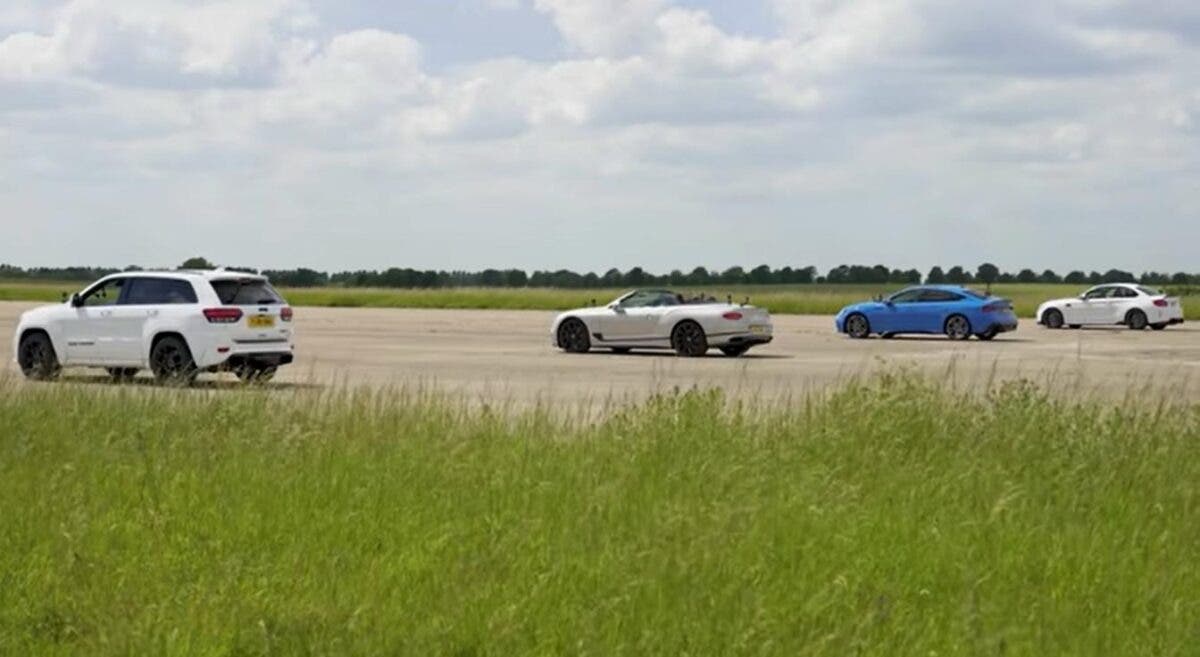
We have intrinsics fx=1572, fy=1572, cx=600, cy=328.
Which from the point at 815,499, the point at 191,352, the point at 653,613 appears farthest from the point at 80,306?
the point at 653,613

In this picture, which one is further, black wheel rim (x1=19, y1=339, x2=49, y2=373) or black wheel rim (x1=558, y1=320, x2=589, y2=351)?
black wheel rim (x1=558, y1=320, x2=589, y2=351)

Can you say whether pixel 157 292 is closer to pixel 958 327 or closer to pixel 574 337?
pixel 574 337

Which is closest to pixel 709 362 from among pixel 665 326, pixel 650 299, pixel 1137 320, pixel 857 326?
pixel 665 326

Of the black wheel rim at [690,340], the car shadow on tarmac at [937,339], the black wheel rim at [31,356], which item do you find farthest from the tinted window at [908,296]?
the black wheel rim at [31,356]

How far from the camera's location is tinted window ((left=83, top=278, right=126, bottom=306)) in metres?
22.6

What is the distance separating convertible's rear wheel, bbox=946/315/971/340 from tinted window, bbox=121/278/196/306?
68.8 ft

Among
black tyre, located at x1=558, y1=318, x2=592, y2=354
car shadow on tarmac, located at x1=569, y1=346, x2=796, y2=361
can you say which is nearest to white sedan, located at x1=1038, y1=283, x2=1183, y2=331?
car shadow on tarmac, located at x1=569, y1=346, x2=796, y2=361

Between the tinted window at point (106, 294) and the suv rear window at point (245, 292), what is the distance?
5.71 feet

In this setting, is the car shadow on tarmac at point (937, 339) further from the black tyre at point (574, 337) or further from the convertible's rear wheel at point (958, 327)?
the black tyre at point (574, 337)

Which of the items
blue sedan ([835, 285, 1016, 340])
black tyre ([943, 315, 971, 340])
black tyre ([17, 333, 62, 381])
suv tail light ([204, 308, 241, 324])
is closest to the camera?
suv tail light ([204, 308, 241, 324])

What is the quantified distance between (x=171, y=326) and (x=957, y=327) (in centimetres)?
2130

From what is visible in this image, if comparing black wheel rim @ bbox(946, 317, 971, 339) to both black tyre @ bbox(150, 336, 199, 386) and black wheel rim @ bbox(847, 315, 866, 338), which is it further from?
black tyre @ bbox(150, 336, 199, 386)

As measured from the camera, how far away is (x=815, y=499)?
28.4 ft

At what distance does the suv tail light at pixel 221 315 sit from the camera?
21391mm
